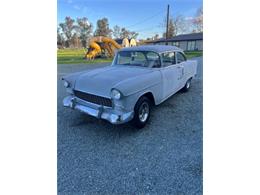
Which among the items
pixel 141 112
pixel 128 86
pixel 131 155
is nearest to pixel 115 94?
pixel 128 86

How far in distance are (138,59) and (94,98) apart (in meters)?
1.54

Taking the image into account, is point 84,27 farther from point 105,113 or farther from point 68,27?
point 105,113

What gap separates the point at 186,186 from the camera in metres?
1.94

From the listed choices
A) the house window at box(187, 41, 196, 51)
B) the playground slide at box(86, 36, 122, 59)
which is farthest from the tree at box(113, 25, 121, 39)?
the playground slide at box(86, 36, 122, 59)

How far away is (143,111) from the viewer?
3.20 metres

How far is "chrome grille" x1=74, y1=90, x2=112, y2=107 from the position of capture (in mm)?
2883

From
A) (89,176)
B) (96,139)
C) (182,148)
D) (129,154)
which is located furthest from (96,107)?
(182,148)

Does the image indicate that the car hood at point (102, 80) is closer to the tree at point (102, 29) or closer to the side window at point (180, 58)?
the side window at point (180, 58)

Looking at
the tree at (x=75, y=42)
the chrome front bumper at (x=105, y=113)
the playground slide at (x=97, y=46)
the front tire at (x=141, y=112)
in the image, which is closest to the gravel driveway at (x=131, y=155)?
the front tire at (x=141, y=112)

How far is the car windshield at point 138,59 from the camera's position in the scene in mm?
3719
